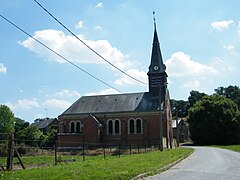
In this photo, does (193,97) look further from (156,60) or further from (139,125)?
(139,125)

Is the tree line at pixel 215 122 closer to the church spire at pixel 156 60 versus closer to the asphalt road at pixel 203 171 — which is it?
the church spire at pixel 156 60

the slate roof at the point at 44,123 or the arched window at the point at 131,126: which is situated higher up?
the slate roof at the point at 44,123

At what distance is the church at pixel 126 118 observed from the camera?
59125 mm

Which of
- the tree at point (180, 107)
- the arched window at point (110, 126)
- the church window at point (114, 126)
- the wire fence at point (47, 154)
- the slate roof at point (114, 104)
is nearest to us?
the wire fence at point (47, 154)

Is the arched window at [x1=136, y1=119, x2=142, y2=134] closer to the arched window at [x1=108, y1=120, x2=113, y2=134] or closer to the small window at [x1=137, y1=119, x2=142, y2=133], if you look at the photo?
the small window at [x1=137, y1=119, x2=142, y2=133]

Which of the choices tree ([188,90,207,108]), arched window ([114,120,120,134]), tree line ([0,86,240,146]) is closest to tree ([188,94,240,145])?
tree line ([0,86,240,146])

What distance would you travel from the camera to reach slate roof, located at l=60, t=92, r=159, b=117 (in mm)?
61500

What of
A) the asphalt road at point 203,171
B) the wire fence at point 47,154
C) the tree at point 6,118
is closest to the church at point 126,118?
the wire fence at point 47,154

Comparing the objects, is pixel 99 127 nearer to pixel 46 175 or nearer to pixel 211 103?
pixel 211 103

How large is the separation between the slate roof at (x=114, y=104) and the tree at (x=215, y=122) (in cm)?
1801

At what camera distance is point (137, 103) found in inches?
2470

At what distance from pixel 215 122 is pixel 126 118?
22.6 metres

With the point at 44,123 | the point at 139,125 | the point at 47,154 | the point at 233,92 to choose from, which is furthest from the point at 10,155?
the point at 233,92

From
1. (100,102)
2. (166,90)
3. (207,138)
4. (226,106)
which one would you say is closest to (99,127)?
(100,102)
